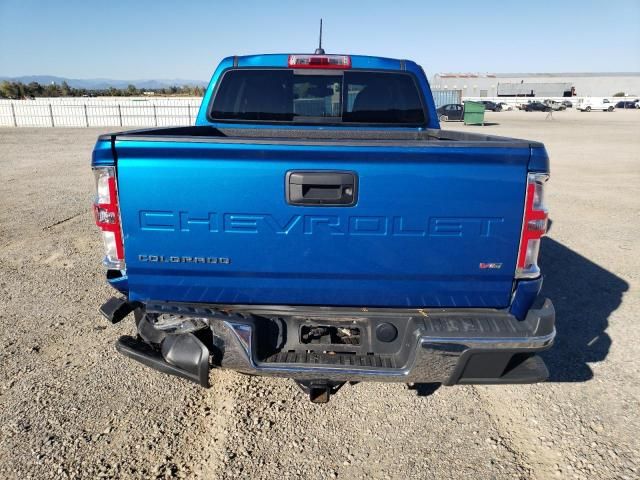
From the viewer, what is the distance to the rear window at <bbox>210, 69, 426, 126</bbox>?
4043mm

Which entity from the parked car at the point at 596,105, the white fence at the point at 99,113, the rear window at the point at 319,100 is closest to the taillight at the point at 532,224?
the rear window at the point at 319,100

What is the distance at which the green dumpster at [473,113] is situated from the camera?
3216 centimetres

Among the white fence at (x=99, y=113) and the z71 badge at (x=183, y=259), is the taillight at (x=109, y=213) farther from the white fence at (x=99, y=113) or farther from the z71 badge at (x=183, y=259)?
the white fence at (x=99, y=113)

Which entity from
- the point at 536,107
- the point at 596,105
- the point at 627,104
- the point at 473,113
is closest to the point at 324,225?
the point at 473,113

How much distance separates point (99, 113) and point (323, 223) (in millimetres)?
31740

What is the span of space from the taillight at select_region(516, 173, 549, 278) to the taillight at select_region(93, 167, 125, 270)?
205cm

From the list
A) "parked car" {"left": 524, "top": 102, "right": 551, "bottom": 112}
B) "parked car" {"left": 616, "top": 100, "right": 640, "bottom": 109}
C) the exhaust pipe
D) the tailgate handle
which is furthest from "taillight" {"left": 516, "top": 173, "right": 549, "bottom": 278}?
"parked car" {"left": 616, "top": 100, "right": 640, "bottom": 109}

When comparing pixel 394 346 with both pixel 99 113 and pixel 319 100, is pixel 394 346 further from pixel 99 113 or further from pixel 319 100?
pixel 99 113

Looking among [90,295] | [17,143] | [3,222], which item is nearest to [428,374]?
[90,295]

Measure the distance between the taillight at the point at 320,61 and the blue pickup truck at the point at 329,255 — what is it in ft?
5.89

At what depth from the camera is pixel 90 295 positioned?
4793mm

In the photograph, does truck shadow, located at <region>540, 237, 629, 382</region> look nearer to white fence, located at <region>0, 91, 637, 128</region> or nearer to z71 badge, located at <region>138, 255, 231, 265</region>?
z71 badge, located at <region>138, 255, 231, 265</region>

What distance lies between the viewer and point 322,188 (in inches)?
89.9

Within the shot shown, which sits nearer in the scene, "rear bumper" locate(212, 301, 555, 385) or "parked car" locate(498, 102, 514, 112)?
"rear bumper" locate(212, 301, 555, 385)
